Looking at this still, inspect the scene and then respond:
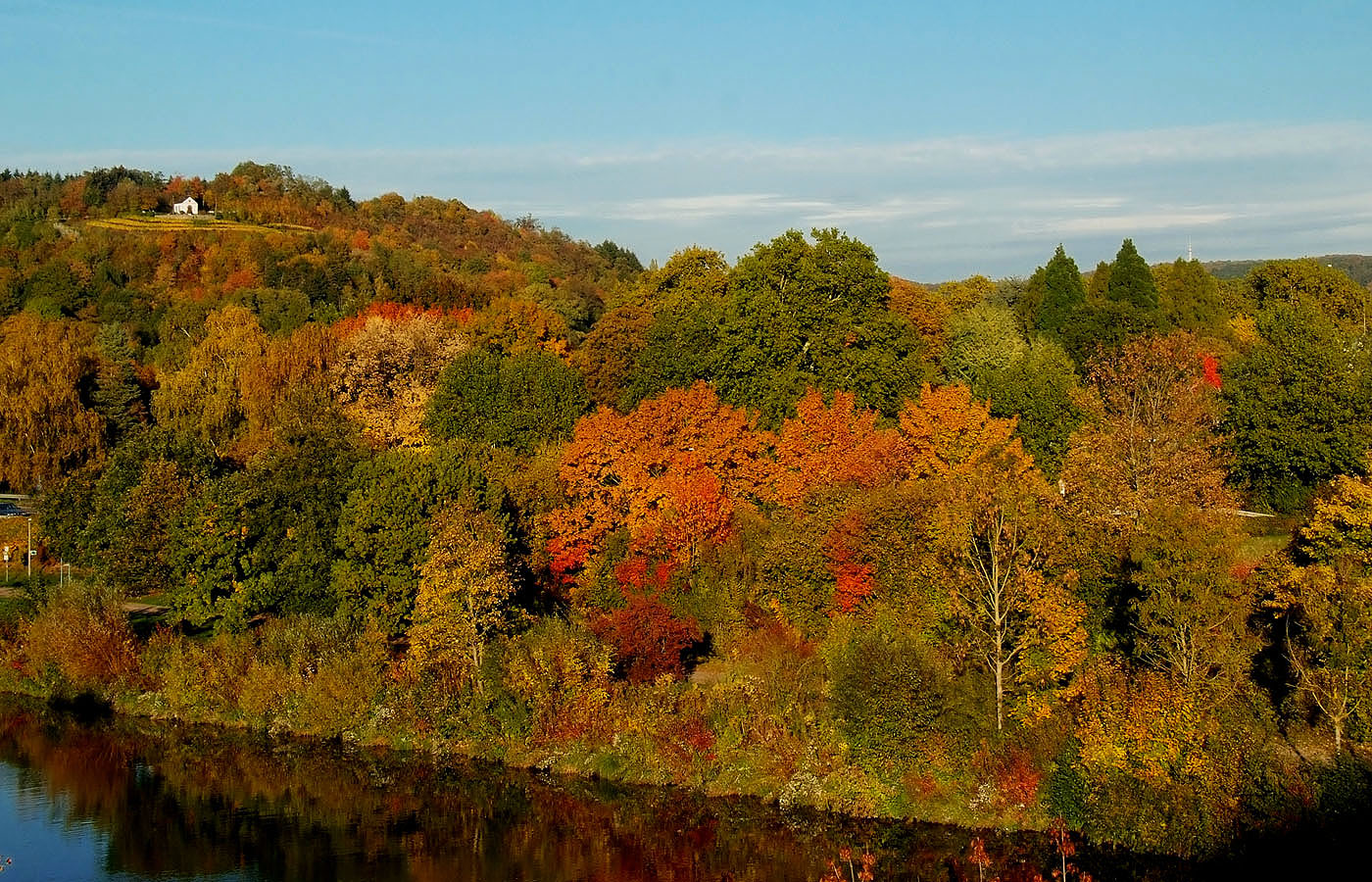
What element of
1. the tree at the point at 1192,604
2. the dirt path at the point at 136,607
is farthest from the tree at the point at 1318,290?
the dirt path at the point at 136,607

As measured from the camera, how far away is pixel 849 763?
97.2 feet

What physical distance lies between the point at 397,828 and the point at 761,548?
13523 millimetres

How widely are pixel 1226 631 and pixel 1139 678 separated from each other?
219cm

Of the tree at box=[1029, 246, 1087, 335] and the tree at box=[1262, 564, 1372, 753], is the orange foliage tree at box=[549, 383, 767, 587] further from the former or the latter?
the tree at box=[1029, 246, 1087, 335]

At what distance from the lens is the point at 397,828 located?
29781 mm

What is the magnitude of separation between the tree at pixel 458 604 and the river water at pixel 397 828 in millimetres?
2890

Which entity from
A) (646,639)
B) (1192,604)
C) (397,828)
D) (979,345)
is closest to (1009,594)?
(1192,604)

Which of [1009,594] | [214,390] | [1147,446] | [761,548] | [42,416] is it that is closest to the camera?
[1009,594]

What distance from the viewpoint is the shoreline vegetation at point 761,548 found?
28.3 metres

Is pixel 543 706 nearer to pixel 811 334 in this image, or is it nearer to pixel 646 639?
pixel 646 639

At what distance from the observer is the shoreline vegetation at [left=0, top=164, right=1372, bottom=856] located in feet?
92.8

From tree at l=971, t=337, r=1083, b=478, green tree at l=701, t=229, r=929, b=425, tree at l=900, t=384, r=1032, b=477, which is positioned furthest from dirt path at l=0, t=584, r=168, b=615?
tree at l=971, t=337, r=1083, b=478

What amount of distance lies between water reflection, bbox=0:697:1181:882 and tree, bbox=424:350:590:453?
16.6m

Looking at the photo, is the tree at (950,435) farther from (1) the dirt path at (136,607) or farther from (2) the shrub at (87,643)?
(1) the dirt path at (136,607)
